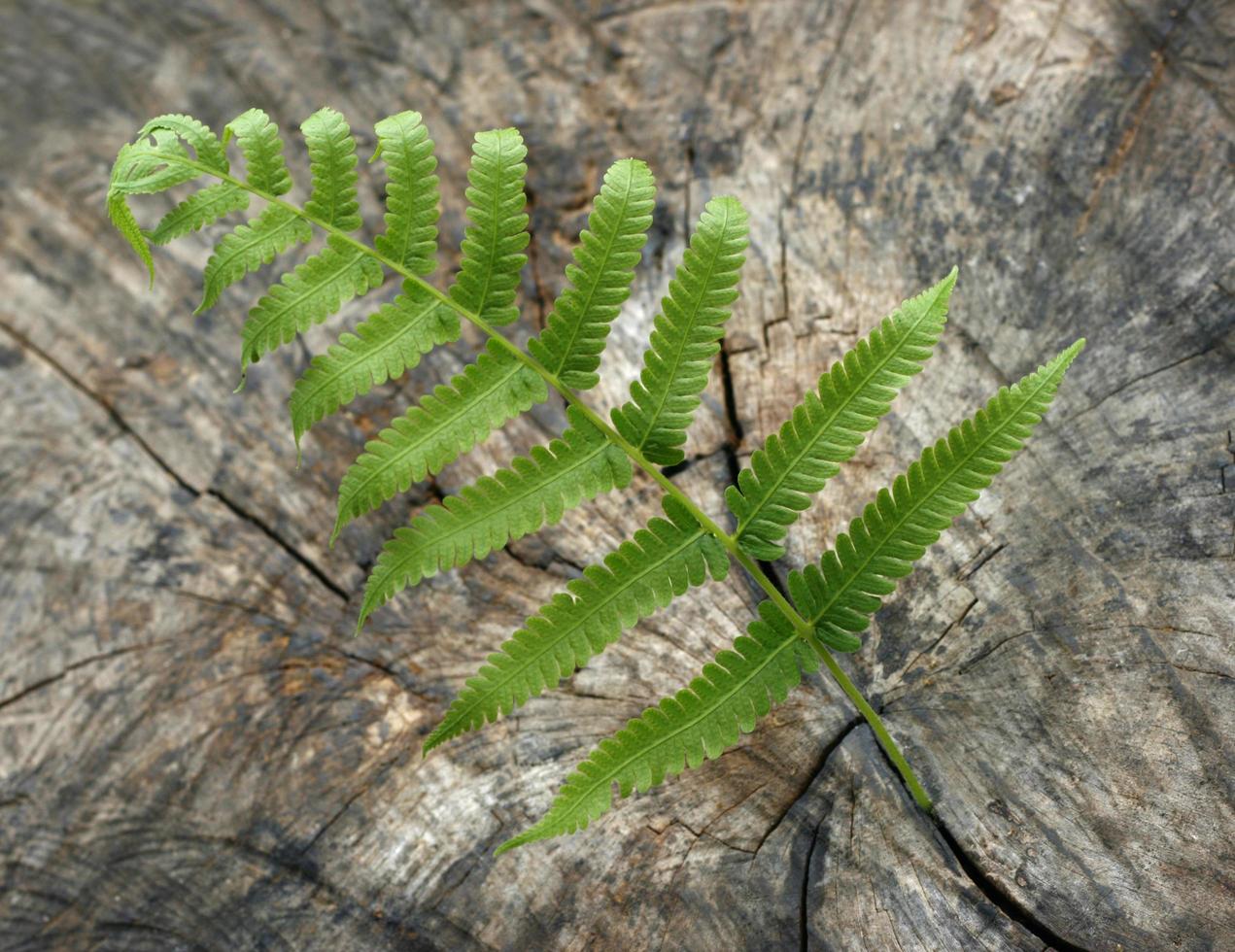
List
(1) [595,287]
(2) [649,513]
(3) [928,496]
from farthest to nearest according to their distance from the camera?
(2) [649,513] < (1) [595,287] < (3) [928,496]

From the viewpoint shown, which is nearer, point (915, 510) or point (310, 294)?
point (915, 510)

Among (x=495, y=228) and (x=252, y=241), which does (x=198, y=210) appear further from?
(x=495, y=228)

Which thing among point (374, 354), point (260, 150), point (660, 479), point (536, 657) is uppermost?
point (260, 150)

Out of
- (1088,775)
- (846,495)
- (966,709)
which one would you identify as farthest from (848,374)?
(1088,775)

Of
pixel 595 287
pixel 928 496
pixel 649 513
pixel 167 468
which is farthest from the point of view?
pixel 167 468

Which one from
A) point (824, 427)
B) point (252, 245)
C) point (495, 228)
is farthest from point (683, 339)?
point (252, 245)

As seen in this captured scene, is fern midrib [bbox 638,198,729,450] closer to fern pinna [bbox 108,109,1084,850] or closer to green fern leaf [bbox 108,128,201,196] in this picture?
fern pinna [bbox 108,109,1084,850]
